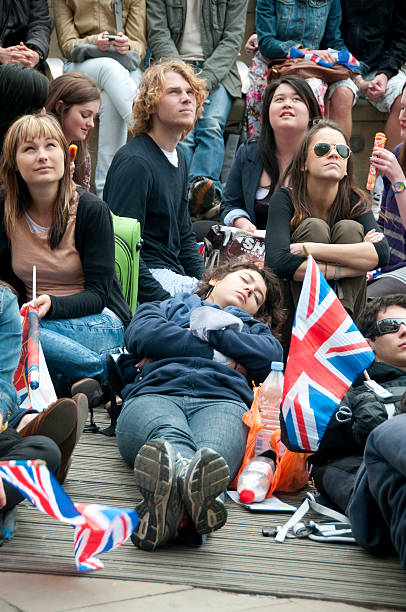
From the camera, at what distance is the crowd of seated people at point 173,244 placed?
112 inches

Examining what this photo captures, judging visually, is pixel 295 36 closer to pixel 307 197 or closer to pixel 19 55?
pixel 19 55

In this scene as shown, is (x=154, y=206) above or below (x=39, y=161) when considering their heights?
below

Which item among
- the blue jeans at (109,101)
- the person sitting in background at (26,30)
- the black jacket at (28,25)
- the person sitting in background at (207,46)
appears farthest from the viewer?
the person sitting in background at (207,46)

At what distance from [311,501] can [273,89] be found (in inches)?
127

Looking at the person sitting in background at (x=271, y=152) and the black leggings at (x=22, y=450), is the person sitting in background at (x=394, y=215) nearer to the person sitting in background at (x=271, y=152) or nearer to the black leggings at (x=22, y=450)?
the person sitting in background at (x=271, y=152)

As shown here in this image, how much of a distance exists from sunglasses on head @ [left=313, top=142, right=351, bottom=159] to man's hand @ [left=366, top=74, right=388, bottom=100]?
9.04 ft

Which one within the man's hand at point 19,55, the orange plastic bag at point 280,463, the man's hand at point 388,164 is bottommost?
the orange plastic bag at point 280,463

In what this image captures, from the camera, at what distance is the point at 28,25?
6.42 meters

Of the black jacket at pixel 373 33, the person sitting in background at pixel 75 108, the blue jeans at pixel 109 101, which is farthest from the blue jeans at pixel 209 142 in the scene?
the person sitting in background at pixel 75 108

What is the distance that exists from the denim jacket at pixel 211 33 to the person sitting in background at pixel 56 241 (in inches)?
113

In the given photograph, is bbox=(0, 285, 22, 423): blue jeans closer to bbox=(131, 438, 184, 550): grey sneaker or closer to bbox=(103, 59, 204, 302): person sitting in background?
bbox=(131, 438, 184, 550): grey sneaker

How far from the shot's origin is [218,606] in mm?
2184

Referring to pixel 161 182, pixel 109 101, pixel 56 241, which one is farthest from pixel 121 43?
pixel 56 241

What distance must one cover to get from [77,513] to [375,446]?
0.89m
